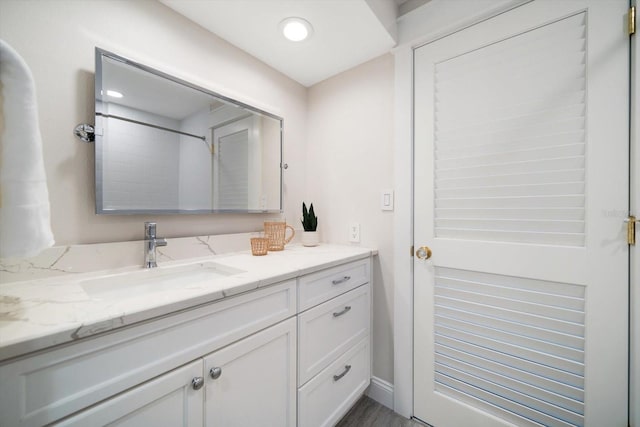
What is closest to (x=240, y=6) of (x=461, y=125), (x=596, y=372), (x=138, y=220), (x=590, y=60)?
(x=138, y=220)

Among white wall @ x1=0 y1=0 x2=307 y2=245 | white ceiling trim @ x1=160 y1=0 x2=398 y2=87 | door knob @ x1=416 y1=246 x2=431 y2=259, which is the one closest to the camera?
white wall @ x1=0 y1=0 x2=307 y2=245

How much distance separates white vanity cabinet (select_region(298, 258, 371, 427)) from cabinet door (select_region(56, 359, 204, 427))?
433 mm

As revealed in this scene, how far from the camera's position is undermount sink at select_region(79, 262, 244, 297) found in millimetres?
930

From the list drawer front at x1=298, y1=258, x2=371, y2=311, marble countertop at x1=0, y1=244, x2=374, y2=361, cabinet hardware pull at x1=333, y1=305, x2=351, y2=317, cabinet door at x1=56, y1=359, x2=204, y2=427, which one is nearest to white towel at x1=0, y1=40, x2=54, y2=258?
marble countertop at x1=0, y1=244, x2=374, y2=361

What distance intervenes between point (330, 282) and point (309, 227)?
54cm

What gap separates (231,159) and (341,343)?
114 centimetres

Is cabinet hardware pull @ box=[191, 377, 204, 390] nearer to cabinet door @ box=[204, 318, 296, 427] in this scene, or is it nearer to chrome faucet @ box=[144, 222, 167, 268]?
cabinet door @ box=[204, 318, 296, 427]

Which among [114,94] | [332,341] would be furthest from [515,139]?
[114,94]

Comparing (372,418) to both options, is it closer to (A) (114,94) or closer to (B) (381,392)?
(B) (381,392)

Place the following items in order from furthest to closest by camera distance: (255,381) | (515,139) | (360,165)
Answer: (360,165)
(515,139)
(255,381)

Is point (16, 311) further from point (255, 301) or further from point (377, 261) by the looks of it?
point (377, 261)

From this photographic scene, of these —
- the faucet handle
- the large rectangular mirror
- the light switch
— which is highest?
the large rectangular mirror

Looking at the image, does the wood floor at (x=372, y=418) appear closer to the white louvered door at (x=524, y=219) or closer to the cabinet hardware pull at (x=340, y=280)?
the white louvered door at (x=524, y=219)

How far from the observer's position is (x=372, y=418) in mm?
1417
